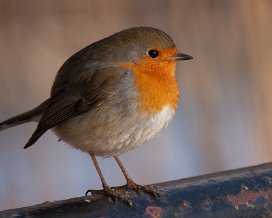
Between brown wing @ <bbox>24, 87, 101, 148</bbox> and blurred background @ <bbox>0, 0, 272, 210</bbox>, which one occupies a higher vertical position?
brown wing @ <bbox>24, 87, 101, 148</bbox>

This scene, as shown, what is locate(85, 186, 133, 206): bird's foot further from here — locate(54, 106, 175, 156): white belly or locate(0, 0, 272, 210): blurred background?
locate(0, 0, 272, 210): blurred background

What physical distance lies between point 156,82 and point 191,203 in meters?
1.01

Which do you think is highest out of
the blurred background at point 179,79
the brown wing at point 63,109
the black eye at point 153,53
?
the black eye at point 153,53

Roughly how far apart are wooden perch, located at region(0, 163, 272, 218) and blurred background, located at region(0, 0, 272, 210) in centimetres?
268

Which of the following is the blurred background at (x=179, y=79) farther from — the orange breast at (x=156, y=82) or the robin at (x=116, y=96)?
the orange breast at (x=156, y=82)

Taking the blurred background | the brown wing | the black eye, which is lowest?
the blurred background

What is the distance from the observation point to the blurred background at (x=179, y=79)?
5754 millimetres

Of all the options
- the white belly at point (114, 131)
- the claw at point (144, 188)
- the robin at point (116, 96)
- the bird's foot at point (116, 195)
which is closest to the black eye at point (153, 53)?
the robin at point (116, 96)

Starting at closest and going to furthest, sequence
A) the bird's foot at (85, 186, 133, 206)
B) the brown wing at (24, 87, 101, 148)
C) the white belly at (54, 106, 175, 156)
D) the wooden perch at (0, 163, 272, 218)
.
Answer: the wooden perch at (0, 163, 272, 218), the bird's foot at (85, 186, 133, 206), the white belly at (54, 106, 175, 156), the brown wing at (24, 87, 101, 148)

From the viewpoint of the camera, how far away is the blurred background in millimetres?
5754

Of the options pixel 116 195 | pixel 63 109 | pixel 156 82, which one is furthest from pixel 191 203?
pixel 63 109

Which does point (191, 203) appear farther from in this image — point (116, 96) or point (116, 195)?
point (116, 96)

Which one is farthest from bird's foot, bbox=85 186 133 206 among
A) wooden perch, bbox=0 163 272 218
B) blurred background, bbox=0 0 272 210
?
blurred background, bbox=0 0 272 210

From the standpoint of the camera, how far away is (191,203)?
109 inches
